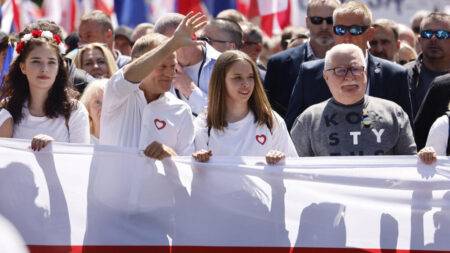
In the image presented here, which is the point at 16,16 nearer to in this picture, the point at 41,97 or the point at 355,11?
the point at 355,11

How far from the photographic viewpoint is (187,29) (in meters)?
6.57

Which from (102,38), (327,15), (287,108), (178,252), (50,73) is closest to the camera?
(178,252)

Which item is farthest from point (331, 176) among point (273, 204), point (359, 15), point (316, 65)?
point (359, 15)

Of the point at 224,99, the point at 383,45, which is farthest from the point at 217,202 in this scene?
the point at 383,45

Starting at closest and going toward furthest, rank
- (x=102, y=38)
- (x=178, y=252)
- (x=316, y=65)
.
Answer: (x=178, y=252), (x=316, y=65), (x=102, y=38)

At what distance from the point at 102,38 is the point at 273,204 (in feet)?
15.2

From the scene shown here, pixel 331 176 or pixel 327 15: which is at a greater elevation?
pixel 327 15

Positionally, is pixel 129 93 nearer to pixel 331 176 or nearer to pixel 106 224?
pixel 106 224

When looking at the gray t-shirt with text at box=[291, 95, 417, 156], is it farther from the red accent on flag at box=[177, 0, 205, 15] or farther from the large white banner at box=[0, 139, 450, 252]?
the red accent on flag at box=[177, 0, 205, 15]

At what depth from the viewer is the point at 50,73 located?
23.6 feet

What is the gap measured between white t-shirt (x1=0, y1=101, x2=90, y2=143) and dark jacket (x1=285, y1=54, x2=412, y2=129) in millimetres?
1432

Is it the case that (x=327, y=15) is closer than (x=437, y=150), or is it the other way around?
(x=437, y=150)

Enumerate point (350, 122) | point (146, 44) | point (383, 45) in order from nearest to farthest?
point (350, 122), point (146, 44), point (383, 45)

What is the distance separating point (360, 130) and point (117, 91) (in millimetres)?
1359
